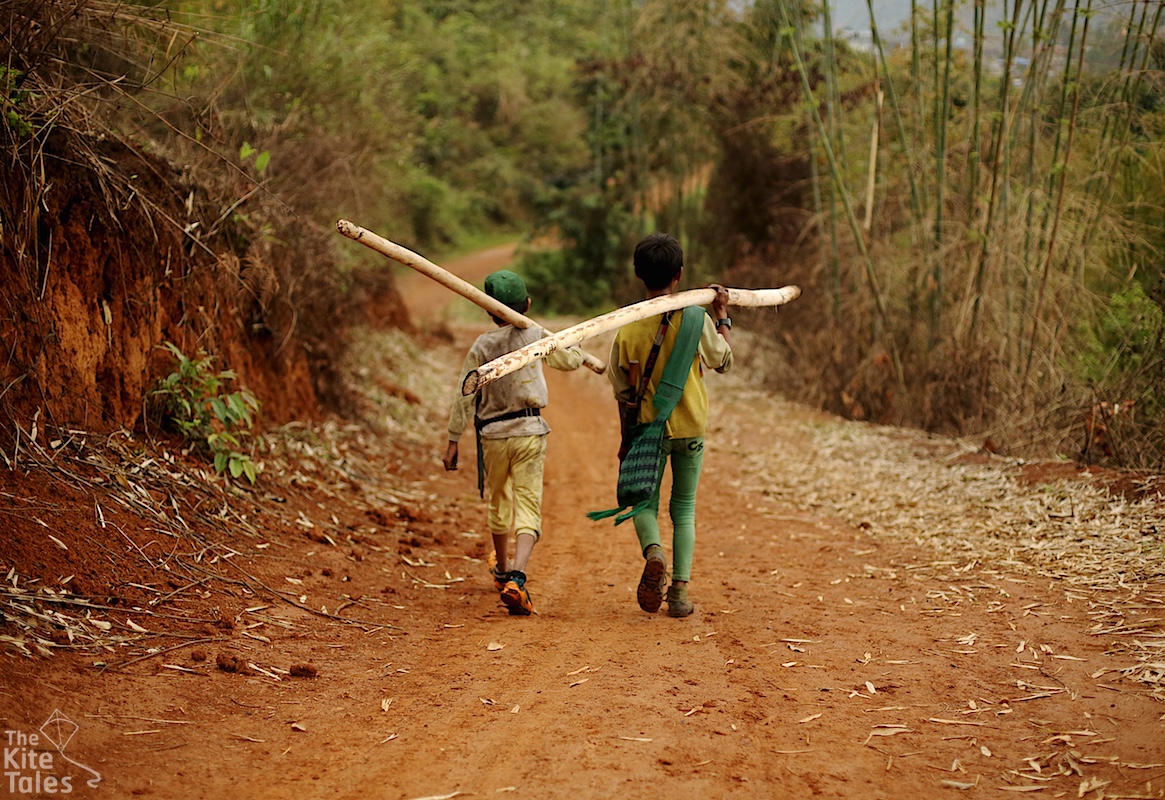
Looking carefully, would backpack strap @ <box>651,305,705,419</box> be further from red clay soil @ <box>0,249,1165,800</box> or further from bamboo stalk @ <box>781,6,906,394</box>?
bamboo stalk @ <box>781,6,906,394</box>

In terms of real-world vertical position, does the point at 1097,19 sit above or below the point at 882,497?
above

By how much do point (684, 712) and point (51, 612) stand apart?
2478 mm

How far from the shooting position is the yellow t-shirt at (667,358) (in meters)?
4.72

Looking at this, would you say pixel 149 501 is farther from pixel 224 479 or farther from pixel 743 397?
pixel 743 397

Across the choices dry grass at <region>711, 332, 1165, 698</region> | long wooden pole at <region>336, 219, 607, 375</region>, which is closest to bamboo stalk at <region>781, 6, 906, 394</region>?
dry grass at <region>711, 332, 1165, 698</region>

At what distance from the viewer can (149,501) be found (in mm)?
4887

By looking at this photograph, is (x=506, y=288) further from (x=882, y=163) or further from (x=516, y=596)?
(x=882, y=163)

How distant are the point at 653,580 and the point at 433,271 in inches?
72.0

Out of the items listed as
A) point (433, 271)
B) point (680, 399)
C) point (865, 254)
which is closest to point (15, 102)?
point (433, 271)

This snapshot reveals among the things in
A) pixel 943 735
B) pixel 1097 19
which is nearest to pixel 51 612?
pixel 943 735

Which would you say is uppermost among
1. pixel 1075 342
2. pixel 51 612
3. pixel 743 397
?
pixel 1075 342

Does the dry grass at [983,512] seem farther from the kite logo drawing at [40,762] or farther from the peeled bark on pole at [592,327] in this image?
the kite logo drawing at [40,762]

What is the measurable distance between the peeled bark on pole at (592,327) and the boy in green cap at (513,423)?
0.62 meters

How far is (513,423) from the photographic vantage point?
5.13m
